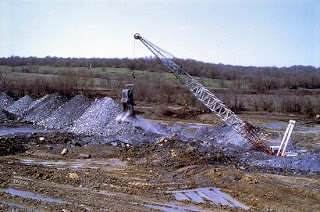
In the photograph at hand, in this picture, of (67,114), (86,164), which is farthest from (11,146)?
(67,114)

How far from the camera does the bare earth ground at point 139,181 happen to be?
1042 centimetres

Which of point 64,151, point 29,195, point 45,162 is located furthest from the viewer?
point 64,151

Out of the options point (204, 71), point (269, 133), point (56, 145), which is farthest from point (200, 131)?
point (204, 71)

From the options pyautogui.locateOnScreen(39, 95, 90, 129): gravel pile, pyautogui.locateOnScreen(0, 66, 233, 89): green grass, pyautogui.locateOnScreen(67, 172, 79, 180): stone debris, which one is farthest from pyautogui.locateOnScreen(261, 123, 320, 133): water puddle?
pyautogui.locateOnScreen(0, 66, 233, 89): green grass

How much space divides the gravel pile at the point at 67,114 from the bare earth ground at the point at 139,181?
7.49 m

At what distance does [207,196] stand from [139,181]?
249 cm

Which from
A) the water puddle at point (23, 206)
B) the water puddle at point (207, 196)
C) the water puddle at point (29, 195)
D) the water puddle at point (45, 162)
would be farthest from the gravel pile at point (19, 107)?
the water puddle at point (207, 196)

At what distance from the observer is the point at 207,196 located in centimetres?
1152

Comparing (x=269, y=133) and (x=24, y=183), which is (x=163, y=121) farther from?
(x=24, y=183)

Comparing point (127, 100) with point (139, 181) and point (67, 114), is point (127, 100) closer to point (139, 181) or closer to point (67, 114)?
point (67, 114)

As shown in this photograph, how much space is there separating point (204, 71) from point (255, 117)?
33600 mm

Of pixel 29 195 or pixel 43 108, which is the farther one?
pixel 43 108

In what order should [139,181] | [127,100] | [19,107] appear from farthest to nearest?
[19,107] → [127,100] → [139,181]

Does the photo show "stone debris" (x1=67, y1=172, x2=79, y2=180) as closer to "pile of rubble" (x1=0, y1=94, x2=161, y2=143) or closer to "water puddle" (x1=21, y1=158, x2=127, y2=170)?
"water puddle" (x1=21, y1=158, x2=127, y2=170)
